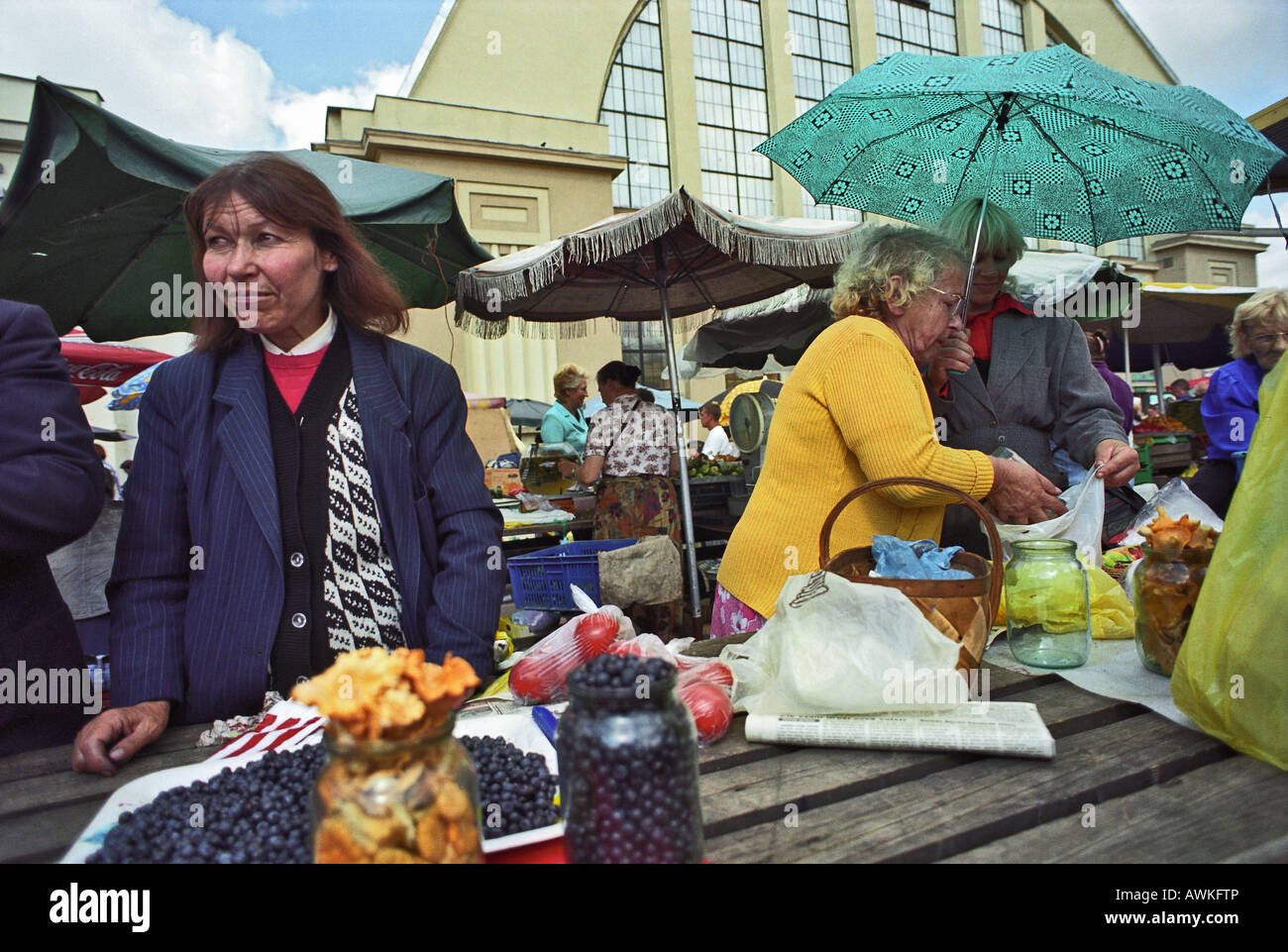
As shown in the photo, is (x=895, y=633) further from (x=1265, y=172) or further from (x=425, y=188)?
(x=425, y=188)

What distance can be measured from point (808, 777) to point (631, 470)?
14.1 feet

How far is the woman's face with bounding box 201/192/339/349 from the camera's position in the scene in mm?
1591

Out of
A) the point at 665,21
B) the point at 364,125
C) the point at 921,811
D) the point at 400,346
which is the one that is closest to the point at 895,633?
the point at 921,811

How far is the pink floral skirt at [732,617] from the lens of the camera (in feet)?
6.93

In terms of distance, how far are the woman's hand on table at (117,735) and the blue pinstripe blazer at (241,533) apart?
6 cm

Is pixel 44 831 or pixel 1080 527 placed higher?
pixel 1080 527

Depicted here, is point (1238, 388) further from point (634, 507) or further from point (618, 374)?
point (618, 374)

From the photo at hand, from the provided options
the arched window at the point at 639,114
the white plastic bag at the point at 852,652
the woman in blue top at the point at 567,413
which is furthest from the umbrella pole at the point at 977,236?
the arched window at the point at 639,114

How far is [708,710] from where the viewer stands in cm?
125

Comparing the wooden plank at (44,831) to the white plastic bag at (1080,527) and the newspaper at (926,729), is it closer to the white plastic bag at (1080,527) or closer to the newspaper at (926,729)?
the newspaper at (926,729)

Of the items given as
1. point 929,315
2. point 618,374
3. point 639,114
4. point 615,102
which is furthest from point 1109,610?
point 639,114

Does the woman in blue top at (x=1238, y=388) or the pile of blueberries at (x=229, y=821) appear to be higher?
the woman in blue top at (x=1238, y=388)

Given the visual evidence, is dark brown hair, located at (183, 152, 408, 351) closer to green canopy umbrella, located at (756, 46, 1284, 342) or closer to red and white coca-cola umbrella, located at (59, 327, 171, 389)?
green canopy umbrella, located at (756, 46, 1284, 342)

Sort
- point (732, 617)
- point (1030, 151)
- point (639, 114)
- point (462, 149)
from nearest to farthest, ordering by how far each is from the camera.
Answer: point (732, 617), point (1030, 151), point (462, 149), point (639, 114)
